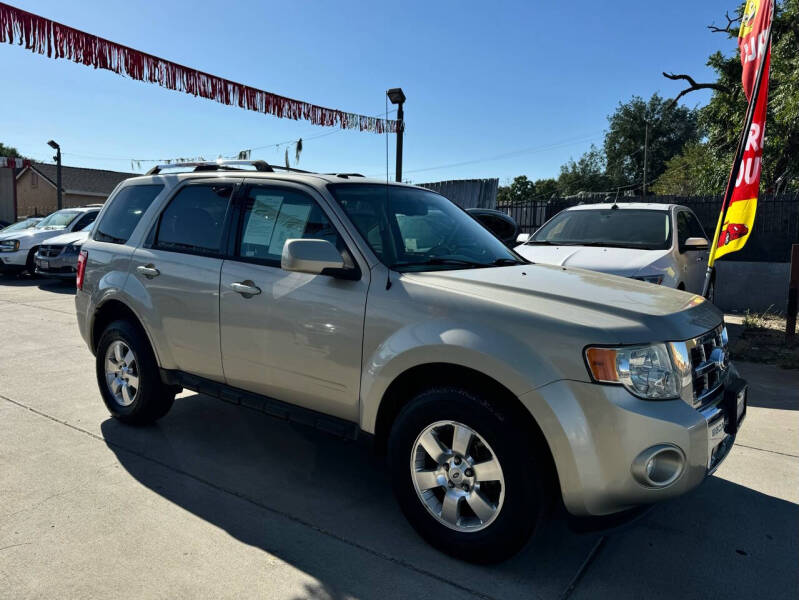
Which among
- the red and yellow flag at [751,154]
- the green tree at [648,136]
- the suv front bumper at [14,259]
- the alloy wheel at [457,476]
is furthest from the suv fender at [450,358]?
the green tree at [648,136]

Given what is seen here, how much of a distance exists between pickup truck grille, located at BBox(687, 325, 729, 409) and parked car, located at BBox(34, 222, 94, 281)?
41.4 feet

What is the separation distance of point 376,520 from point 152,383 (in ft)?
6.64

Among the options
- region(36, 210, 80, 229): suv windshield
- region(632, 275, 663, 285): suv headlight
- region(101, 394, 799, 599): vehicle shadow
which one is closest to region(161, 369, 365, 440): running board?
region(101, 394, 799, 599): vehicle shadow

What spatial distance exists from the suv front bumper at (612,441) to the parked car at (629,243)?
3767 millimetres

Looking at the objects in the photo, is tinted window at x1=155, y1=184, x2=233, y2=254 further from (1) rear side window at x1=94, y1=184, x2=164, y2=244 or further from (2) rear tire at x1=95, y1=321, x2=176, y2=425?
(2) rear tire at x1=95, y1=321, x2=176, y2=425

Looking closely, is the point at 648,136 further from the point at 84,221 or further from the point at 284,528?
the point at 284,528

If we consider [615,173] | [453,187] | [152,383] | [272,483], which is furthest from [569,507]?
[615,173]

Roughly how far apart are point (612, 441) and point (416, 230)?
1.69 metres

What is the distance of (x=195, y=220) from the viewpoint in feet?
13.0

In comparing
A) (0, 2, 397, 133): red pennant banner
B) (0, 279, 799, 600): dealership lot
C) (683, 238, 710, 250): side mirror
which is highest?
(0, 2, 397, 133): red pennant banner

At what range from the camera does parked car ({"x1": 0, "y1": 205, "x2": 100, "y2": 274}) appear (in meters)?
13.8

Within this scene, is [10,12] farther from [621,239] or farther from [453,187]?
[453,187]

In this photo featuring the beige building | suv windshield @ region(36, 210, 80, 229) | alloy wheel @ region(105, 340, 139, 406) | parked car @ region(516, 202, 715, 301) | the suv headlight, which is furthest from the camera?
the beige building

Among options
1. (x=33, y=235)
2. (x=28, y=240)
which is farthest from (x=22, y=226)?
(x=28, y=240)
